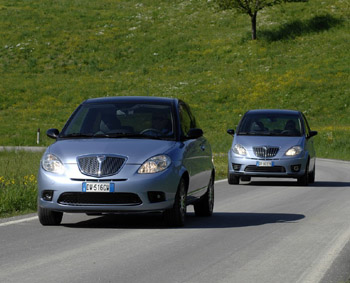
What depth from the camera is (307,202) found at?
16156 mm

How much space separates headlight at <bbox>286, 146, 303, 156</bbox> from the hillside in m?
23.2

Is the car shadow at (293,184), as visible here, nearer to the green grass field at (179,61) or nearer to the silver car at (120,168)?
the silver car at (120,168)

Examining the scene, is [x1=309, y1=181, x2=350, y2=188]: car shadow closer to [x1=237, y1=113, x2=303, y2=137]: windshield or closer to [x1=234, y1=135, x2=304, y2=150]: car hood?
[x1=234, y1=135, x2=304, y2=150]: car hood

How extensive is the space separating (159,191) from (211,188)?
2566 mm

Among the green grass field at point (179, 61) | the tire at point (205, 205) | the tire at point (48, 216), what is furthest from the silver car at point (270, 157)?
the green grass field at point (179, 61)

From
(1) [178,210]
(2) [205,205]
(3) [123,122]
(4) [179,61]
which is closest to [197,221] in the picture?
(2) [205,205]

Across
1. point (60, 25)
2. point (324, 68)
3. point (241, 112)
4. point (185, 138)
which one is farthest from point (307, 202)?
point (60, 25)

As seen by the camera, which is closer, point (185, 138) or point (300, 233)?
point (300, 233)

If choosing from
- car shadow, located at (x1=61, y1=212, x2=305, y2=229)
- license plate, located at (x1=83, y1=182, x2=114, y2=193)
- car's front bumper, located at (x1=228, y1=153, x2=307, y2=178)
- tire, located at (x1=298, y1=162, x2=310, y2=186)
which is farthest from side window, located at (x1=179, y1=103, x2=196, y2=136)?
tire, located at (x1=298, y1=162, x2=310, y2=186)

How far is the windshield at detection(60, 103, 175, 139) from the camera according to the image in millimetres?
11797

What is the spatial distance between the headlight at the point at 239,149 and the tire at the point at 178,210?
31.6 feet

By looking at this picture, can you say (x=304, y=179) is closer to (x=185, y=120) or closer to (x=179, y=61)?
(x=185, y=120)

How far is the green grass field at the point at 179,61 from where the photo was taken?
5775 centimetres

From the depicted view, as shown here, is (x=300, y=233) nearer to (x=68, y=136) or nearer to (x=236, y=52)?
(x=68, y=136)
